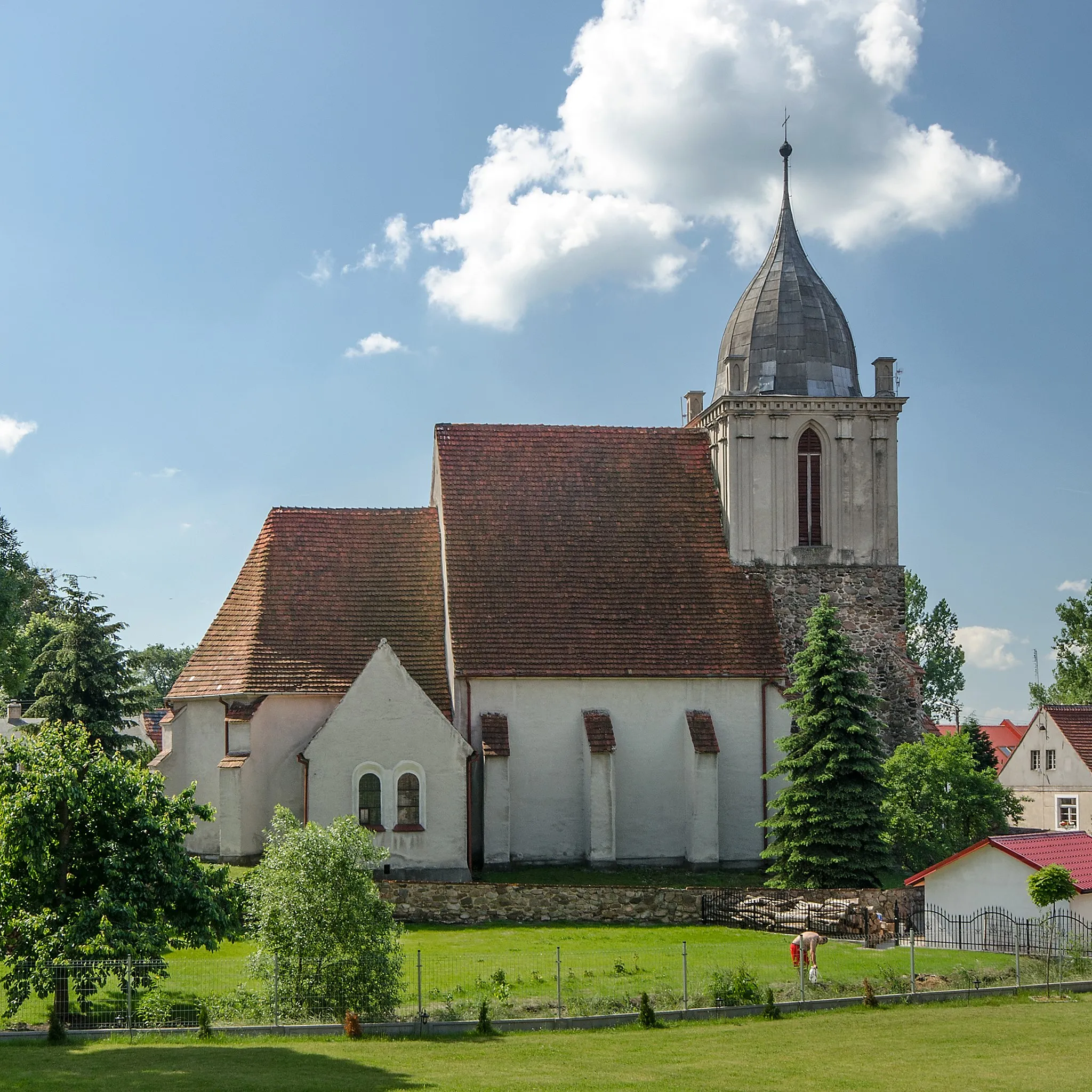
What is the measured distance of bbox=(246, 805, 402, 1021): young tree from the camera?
22.7 meters

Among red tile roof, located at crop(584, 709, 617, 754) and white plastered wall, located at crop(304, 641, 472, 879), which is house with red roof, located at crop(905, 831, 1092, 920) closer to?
red tile roof, located at crop(584, 709, 617, 754)

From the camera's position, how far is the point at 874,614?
133 feet

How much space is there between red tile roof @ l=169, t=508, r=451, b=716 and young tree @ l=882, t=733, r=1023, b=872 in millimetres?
12999

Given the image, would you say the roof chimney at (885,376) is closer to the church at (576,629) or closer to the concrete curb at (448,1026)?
the church at (576,629)

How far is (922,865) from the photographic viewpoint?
37.4 metres

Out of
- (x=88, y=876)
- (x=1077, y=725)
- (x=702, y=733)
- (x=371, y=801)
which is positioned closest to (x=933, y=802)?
(x=702, y=733)

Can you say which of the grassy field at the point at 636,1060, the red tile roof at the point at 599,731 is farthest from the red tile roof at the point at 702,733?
the grassy field at the point at 636,1060

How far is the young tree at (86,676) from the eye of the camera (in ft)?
146

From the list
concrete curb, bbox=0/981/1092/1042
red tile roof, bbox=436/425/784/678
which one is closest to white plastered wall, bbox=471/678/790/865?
red tile roof, bbox=436/425/784/678

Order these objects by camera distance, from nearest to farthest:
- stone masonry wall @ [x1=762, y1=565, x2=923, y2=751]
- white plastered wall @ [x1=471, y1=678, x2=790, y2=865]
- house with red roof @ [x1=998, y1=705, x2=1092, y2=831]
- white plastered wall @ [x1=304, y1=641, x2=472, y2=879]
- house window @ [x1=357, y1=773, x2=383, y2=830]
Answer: white plastered wall @ [x1=304, y1=641, x2=472, y2=879], house window @ [x1=357, y1=773, x2=383, y2=830], white plastered wall @ [x1=471, y1=678, x2=790, y2=865], stone masonry wall @ [x1=762, y1=565, x2=923, y2=751], house with red roof @ [x1=998, y1=705, x2=1092, y2=831]

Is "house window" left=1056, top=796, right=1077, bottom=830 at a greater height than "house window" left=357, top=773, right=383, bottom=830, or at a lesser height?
lesser

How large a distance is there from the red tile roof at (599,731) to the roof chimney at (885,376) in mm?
13379

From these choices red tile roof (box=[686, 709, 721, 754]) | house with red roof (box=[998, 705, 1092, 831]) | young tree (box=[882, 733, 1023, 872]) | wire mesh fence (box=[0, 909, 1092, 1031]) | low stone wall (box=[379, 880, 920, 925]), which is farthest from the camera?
house with red roof (box=[998, 705, 1092, 831])

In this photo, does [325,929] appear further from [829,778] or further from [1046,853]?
[1046,853]
